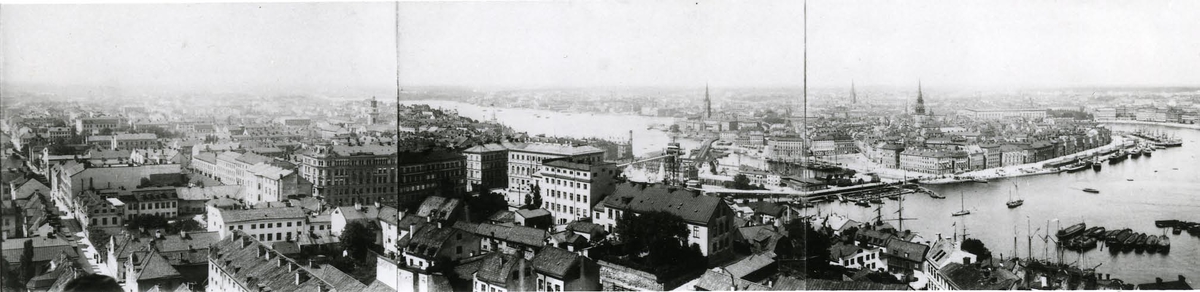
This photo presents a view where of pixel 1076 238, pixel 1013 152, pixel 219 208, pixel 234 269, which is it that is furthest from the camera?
pixel 1013 152

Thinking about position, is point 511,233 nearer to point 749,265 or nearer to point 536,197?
point 536,197

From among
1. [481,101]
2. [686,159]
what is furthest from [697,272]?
[481,101]

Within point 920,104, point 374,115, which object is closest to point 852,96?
point 920,104

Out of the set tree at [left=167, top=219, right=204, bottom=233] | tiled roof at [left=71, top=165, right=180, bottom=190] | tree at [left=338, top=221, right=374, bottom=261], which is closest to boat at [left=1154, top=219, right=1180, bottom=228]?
tree at [left=338, top=221, right=374, bottom=261]

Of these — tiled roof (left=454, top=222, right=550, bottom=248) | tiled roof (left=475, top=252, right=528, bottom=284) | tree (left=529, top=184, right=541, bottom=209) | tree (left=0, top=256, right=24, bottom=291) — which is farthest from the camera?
tree (left=529, top=184, right=541, bottom=209)

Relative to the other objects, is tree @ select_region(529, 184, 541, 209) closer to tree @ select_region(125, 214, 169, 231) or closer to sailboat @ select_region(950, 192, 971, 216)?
tree @ select_region(125, 214, 169, 231)

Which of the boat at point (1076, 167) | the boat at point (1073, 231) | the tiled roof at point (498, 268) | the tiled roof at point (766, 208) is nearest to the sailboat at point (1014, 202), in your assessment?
the boat at point (1076, 167)

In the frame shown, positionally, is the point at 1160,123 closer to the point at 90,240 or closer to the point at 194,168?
the point at 194,168
